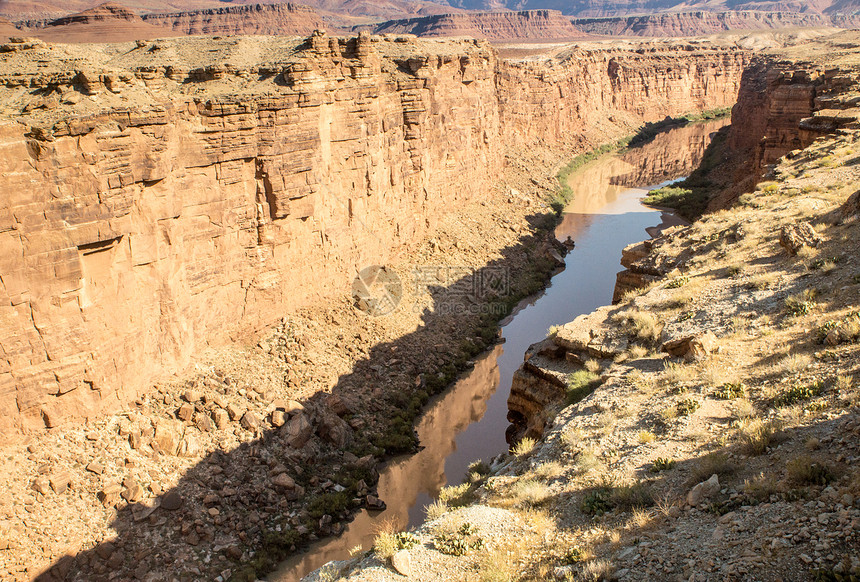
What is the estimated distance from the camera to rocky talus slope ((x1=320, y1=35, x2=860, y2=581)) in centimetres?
727

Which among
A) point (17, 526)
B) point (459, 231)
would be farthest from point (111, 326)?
point (459, 231)

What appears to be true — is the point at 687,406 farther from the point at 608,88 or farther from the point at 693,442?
the point at 608,88

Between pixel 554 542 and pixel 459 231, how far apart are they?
24.2 metres

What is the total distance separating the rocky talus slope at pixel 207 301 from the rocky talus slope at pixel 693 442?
586 cm

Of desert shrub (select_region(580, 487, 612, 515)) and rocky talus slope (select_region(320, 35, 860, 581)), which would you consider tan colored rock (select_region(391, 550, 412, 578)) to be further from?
desert shrub (select_region(580, 487, 612, 515))

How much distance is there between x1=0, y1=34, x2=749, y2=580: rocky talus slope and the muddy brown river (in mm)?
610

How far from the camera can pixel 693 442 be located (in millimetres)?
9758

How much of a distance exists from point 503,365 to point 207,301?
447 inches

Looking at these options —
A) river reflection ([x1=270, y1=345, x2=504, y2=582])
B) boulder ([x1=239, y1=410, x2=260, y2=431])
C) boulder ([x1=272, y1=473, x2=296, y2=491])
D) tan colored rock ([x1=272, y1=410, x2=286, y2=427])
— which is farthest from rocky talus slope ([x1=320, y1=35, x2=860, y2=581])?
boulder ([x1=239, y1=410, x2=260, y2=431])

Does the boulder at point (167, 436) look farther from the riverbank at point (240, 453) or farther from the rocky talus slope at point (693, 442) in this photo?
the rocky talus slope at point (693, 442)

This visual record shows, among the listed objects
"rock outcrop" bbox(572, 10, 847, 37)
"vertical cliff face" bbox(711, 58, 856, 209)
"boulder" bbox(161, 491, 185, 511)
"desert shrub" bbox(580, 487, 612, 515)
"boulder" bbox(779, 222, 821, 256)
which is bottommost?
"boulder" bbox(161, 491, 185, 511)

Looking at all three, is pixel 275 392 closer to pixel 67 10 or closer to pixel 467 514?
pixel 467 514

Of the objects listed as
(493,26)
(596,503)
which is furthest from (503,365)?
(493,26)

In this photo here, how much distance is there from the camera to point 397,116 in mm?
26406
